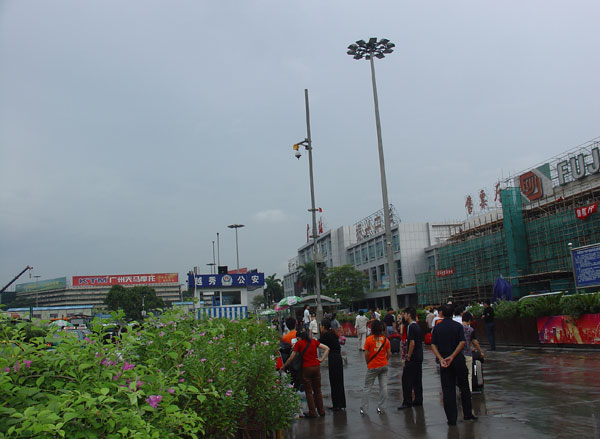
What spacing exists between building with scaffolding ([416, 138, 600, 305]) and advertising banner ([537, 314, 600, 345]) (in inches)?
593

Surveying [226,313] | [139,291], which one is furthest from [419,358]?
[139,291]

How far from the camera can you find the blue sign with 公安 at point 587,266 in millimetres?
19641

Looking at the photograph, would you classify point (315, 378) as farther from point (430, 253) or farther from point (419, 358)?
point (430, 253)

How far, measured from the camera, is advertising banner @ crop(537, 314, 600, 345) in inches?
→ 663

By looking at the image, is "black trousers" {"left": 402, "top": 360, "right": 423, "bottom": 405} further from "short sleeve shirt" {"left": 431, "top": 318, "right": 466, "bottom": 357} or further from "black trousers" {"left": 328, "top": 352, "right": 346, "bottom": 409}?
"short sleeve shirt" {"left": 431, "top": 318, "right": 466, "bottom": 357}

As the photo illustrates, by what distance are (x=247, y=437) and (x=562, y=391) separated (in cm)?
685

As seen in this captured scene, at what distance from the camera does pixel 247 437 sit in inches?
250

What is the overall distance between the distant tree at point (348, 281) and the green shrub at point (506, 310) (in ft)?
191

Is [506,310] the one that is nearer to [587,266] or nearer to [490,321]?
[490,321]

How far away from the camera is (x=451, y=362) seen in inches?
311

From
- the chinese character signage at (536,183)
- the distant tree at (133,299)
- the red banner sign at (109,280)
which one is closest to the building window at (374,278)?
the chinese character signage at (536,183)

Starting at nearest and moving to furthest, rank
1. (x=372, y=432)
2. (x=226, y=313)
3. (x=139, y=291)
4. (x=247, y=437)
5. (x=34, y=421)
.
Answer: (x=34, y=421), (x=247, y=437), (x=372, y=432), (x=226, y=313), (x=139, y=291)

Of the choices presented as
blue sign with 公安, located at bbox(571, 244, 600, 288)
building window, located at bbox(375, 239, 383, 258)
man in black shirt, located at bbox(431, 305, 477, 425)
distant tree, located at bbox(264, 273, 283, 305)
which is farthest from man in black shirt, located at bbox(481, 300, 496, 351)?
distant tree, located at bbox(264, 273, 283, 305)

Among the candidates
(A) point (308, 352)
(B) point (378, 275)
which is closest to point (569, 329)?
(A) point (308, 352)
